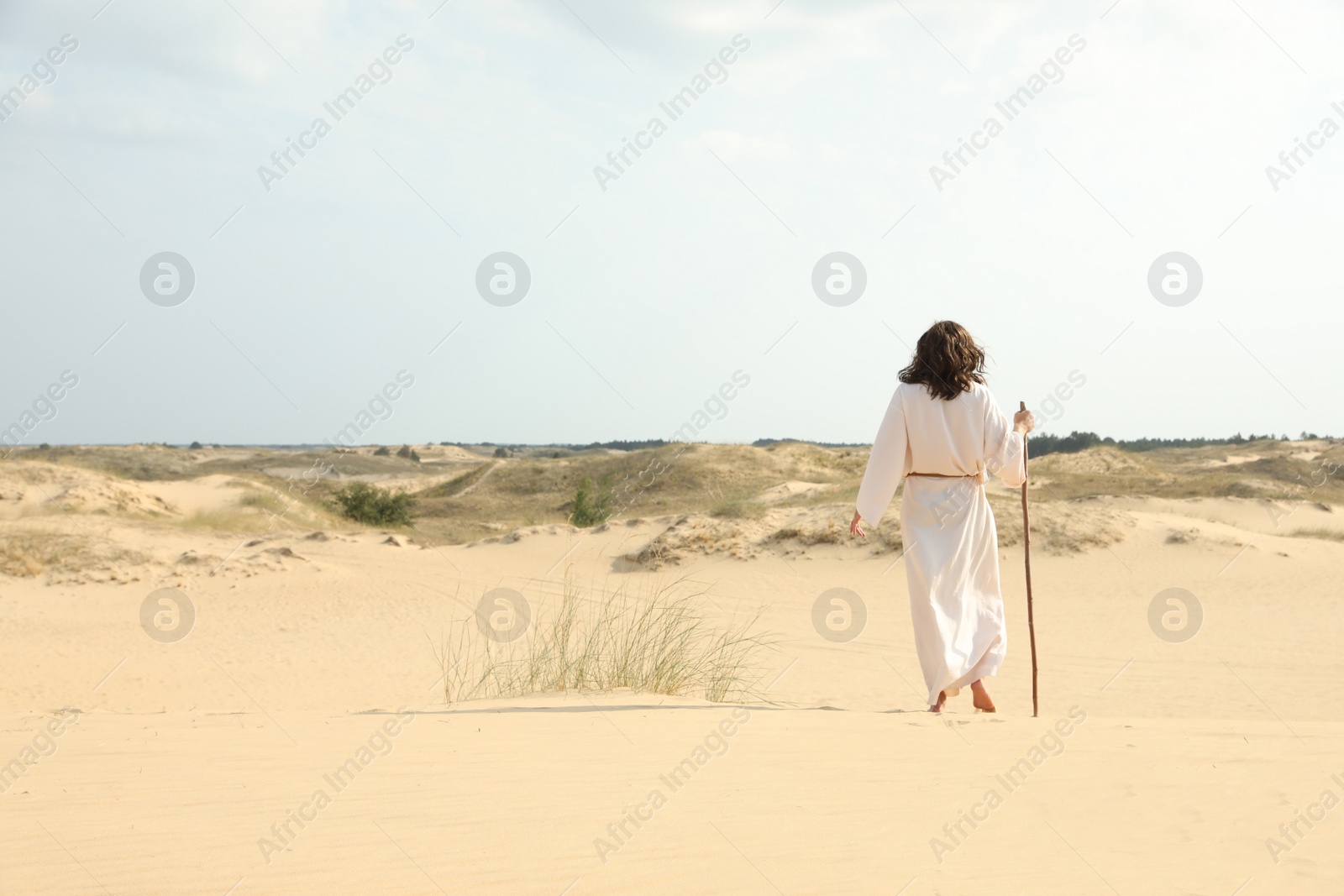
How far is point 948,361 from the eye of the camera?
231 inches

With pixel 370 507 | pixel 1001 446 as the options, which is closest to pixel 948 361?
pixel 1001 446

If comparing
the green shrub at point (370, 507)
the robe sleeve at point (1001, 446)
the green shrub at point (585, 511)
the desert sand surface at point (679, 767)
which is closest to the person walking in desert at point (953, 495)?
the robe sleeve at point (1001, 446)

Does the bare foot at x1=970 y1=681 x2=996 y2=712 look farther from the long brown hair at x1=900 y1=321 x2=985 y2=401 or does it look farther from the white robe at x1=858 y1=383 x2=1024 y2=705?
the long brown hair at x1=900 y1=321 x2=985 y2=401

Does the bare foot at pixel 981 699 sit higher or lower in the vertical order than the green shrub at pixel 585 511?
higher

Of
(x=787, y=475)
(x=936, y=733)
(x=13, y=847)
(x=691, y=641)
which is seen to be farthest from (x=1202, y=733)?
(x=787, y=475)

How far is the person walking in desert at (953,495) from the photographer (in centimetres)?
585

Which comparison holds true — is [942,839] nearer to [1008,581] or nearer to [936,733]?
[936,733]

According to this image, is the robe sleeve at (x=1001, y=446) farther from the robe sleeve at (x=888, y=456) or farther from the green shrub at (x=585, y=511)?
the green shrub at (x=585, y=511)

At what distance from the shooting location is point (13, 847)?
338 cm

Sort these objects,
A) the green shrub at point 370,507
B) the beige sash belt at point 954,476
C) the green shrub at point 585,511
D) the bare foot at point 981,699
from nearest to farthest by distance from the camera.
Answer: the bare foot at point 981,699, the beige sash belt at point 954,476, the green shrub at point 585,511, the green shrub at point 370,507

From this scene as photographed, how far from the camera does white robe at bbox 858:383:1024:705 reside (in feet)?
19.2

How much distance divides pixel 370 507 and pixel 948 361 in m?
21.7

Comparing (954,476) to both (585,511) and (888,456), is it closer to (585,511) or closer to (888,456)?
(888,456)

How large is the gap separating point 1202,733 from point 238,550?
51.1ft
